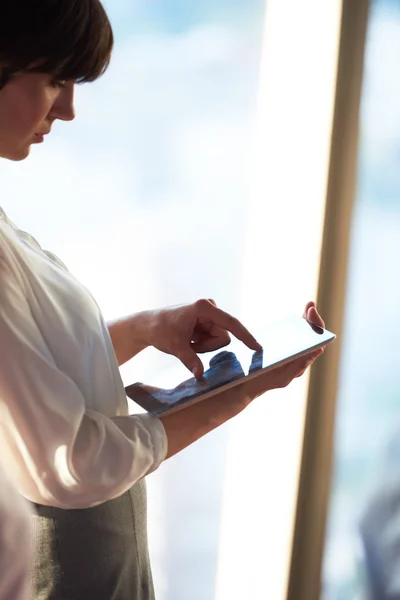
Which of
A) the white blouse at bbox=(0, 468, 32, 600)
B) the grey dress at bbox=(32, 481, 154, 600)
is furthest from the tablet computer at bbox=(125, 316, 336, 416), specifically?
the white blouse at bbox=(0, 468, 32, 600)

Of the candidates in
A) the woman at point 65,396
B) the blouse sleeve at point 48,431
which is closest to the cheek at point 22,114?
the woman at point 65,396

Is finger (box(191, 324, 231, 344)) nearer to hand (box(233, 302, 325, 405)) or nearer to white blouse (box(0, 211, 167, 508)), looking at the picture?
hand (box(233, 302, 325, 405))

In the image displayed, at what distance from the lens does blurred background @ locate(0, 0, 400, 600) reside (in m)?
1.05

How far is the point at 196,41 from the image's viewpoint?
41.9 inches

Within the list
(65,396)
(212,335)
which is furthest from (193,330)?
(65,396)

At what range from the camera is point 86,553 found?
2.50 ft

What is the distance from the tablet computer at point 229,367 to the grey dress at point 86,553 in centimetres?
12

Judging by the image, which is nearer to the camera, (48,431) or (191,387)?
(48,431)

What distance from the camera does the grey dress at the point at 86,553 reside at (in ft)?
2.48

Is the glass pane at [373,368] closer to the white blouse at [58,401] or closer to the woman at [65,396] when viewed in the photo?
the woman at [65,396]

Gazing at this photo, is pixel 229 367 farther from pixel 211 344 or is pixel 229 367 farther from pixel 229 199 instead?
pixel 229 199

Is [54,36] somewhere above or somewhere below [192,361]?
above

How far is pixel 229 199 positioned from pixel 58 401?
0.57m

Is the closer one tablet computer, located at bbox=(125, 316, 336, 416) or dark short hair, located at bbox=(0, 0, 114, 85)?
dark short hair, located at bbox=(0, 0, 114, 85)
